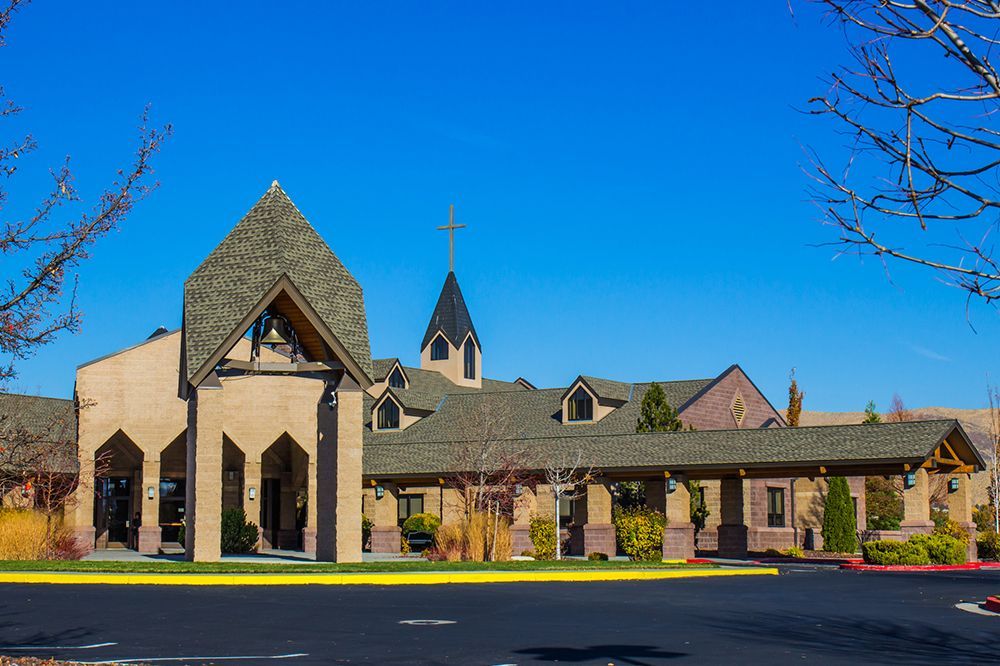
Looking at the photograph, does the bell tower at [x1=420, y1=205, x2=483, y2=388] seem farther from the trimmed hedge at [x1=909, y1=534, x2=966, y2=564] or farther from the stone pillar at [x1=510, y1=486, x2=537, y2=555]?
the trimmed hedge at [x1=909, y1=534, x2=966, y2=564]

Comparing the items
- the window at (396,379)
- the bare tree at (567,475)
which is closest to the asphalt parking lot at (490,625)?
the bare tree at (567,475)

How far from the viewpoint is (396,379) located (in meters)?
59.6

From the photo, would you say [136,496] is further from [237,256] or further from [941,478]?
[941,478]

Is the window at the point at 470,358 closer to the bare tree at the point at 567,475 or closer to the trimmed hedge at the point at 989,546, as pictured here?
the bare tree at the point at 567,475

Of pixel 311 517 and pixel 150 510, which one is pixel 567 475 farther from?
pixel 150 510

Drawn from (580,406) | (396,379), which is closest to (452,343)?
(396,379)

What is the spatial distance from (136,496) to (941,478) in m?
43.2

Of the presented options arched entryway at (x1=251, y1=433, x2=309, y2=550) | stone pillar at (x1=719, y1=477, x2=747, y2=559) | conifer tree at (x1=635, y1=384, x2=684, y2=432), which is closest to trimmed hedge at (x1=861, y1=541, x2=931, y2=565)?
stone pillar at (x1=719, y1=477, x2=747, y2=559)

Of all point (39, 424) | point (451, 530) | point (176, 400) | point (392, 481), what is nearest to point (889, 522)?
point (392, 481)

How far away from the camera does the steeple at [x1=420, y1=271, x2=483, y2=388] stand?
6856cm

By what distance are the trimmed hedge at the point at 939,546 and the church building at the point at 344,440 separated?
1105 millimetres

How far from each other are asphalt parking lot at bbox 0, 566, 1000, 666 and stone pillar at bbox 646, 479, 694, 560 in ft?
48.3

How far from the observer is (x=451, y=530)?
31.0 m

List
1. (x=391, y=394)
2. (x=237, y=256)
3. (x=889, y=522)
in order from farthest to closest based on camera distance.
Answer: (x=391, y=394)
(x=889, y=522)
(x=237, y=256)
